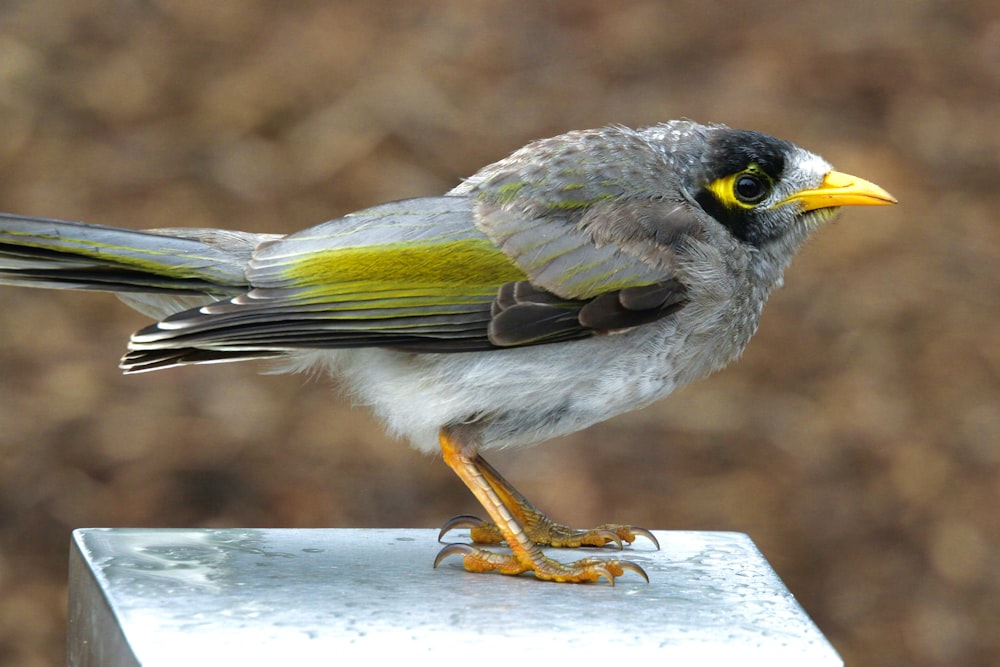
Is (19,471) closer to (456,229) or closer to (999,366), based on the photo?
(456,229)

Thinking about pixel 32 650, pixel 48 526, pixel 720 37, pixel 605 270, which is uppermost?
pixel 720 37

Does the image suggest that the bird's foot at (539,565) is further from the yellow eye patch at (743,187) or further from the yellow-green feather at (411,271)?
the yellow eye patch at (743,187)

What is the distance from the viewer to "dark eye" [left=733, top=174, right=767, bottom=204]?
471 centimetres

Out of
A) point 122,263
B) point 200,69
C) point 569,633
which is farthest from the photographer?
point 200,69

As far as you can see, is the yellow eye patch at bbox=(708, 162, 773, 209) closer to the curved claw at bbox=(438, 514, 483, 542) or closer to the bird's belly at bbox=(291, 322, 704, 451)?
the bird's belly at bbox=(291, 322, 704, 451)

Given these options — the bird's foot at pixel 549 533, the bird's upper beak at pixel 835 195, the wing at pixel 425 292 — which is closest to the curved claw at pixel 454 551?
the bird's foot at pixel 549 533

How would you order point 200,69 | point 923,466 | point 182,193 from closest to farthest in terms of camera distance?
point 923,466 < point 182,193 < point 200,69

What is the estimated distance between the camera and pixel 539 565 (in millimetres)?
4184

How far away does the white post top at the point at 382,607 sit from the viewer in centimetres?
312

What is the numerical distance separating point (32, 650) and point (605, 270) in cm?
462

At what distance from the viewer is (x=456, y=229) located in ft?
14.6

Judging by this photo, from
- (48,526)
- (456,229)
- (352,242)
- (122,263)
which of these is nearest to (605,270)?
(456,229)

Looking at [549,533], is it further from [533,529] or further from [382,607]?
[382,607]

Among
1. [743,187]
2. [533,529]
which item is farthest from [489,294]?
[743,187]
